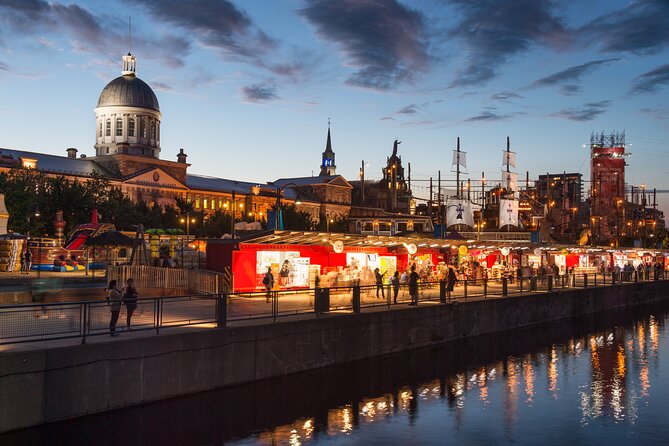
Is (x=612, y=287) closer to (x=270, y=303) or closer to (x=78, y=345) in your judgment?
(x=270, y=303)

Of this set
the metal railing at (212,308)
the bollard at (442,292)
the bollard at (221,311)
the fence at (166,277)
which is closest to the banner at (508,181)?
the metal railing at (212,308)

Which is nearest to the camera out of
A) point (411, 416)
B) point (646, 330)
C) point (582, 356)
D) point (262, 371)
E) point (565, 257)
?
point (411, 416)

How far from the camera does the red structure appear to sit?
171750mm

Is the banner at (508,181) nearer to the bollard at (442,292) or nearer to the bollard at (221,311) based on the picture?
the bollard at (442,292)

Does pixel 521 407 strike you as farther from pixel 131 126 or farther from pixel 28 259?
pixel 131 126

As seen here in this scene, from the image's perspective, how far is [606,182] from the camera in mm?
178500

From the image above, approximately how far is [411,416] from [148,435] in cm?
743

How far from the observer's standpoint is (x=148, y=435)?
1741cm

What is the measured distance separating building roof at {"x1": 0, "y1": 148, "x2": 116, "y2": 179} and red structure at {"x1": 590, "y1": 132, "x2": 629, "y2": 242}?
106 m

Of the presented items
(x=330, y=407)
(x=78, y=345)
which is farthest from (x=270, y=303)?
(x=78, y=345)

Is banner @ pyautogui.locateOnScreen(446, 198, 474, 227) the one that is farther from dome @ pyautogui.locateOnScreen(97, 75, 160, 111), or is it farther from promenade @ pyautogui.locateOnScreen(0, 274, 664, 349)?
dome @ pyautogui.locateOnScreen(97, 75, 160, 111)

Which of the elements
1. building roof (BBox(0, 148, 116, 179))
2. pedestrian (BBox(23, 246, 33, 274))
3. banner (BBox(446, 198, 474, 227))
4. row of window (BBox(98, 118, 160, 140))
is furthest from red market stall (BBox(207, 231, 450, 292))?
row of window (BBox(98, 118, 160, 140))

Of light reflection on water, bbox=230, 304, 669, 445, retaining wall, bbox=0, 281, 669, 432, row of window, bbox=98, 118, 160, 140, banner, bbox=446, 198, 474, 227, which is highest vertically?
row of window, bbox=98, 118, 160, 140

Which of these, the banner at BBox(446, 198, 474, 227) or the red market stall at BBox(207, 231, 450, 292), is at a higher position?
the banner at BBox(446, 198, 474, 227)
